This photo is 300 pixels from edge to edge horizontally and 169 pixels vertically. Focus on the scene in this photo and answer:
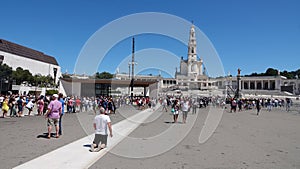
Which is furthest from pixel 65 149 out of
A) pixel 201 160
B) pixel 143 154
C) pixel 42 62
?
pixel 42 62

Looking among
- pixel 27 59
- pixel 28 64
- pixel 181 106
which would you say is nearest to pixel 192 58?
pixel 28 64

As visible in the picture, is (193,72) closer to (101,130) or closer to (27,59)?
(27,59)

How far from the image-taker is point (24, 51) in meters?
69.9

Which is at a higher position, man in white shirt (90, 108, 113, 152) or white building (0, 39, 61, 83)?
white building (0, 39, 61, 83)

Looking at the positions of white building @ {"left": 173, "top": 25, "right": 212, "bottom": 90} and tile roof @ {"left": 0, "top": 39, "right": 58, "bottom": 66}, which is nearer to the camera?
tile roof @ {"left": 0, "top": 39, "right": 58, "bottom": 66}

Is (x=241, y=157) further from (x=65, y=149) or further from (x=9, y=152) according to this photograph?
(x=9, y=152)

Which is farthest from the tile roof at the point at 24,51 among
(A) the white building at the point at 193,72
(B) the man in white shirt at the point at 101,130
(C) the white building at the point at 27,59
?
(B) the man in white shirt at the point at 101,130

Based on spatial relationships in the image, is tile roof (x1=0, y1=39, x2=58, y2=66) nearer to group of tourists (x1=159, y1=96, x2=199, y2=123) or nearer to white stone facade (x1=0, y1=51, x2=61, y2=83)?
white stone facade (x1=0, y1=51, x2=61, y2=83)

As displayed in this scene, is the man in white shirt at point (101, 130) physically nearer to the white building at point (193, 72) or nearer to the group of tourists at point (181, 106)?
the group of tourists at point (181, 106)

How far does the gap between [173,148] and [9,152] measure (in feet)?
14.6

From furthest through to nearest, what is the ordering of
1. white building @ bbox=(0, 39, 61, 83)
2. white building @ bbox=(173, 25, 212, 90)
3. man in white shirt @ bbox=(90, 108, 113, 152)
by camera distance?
white building @ bbox=(173, 25, 212, 90), white building @ bbox=(0, 39, 61, 83), man in white shirt @ bbox=(90, 108, 113, 152)

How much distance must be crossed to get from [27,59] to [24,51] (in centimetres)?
333

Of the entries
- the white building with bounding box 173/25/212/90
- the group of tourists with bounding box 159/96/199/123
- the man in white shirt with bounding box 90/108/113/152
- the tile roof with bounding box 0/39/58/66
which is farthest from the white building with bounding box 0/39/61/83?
the man in white shirt with bounding box 90/108/113/152

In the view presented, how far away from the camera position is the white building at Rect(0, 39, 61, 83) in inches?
2302
